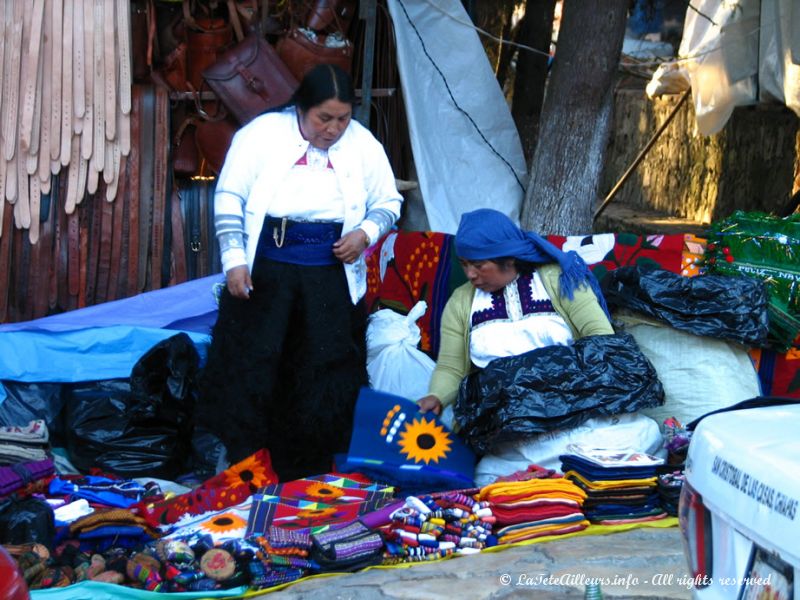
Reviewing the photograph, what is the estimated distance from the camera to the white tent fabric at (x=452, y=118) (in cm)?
657

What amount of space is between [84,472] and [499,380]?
2039 millimetres

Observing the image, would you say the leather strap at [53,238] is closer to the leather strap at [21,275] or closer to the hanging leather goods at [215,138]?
the leather strap at [21,275]

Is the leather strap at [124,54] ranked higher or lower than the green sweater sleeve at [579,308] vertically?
higher

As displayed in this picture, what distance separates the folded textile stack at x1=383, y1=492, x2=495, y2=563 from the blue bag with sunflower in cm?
34

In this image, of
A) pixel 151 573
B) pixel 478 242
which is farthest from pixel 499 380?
pixel 151 573

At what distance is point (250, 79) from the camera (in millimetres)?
6254

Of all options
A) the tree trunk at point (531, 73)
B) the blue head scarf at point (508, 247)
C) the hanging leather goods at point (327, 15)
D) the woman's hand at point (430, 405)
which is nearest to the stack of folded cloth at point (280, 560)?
the woman's hand at point (430, 405)

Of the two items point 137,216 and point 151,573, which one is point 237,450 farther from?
point 137,216

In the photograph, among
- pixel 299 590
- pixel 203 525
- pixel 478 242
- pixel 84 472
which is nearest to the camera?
pixel 299 590

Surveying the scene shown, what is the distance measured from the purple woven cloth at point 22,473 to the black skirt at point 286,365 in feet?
2.16

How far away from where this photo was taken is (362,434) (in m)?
4.73

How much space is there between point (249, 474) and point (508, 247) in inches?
55.4

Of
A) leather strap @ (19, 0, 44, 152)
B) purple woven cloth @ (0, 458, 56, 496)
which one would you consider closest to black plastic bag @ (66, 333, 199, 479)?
purple woven cloth @ (0, 458, 56, 496)

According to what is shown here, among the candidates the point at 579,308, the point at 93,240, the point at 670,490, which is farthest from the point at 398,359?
the point at 93,240
